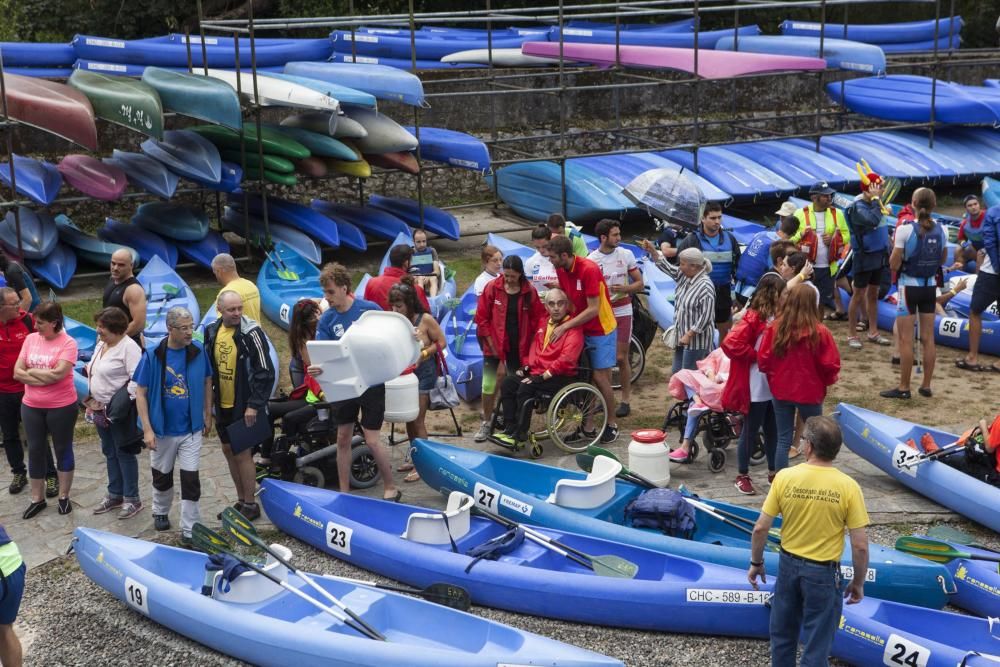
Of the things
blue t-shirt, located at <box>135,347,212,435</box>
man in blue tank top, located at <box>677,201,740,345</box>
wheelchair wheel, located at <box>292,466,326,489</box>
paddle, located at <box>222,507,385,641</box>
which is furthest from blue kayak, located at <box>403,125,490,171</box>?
paddle, located at <box>222,507,385,641</box>

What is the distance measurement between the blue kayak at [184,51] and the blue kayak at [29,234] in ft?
9.23

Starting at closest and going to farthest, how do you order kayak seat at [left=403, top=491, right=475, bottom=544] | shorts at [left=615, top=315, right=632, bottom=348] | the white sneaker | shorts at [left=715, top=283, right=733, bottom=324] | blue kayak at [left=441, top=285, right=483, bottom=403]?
1. kayak seat at [left=403, top=491, right=475, bottom=544]
2. the white sneaker
3. shorts at [left=615, top=315, right=632, bottom=348]
4. shorts at [left=715, top=283, right=733, bottom=324]
5. blue kayak at [left=441, top=285, right=483, bottom=403]

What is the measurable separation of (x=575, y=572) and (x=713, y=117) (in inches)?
564

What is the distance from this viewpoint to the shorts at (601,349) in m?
7.88

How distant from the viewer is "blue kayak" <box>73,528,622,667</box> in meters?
5.00

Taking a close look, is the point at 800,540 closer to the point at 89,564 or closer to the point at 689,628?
the point at 689,628

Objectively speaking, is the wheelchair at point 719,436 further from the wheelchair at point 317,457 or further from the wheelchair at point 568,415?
the wheelchair at point 317,457

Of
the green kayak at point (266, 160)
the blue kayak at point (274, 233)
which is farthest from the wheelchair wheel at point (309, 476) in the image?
the green kayak at point (266, 160)

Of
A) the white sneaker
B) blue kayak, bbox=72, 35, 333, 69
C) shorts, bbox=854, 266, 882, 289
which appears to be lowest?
the white sneaker

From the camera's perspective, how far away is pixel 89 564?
6.11m

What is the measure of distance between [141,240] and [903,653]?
9.30 metres

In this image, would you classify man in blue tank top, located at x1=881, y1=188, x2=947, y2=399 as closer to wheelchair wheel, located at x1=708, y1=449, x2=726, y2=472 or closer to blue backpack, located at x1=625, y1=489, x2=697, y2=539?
wheelchair wheel, located at x1=708, y1=449, x2=726, y2=472

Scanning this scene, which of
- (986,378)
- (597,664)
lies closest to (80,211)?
(986,378)

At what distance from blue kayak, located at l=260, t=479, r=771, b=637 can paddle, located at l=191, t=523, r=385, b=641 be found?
670mm
